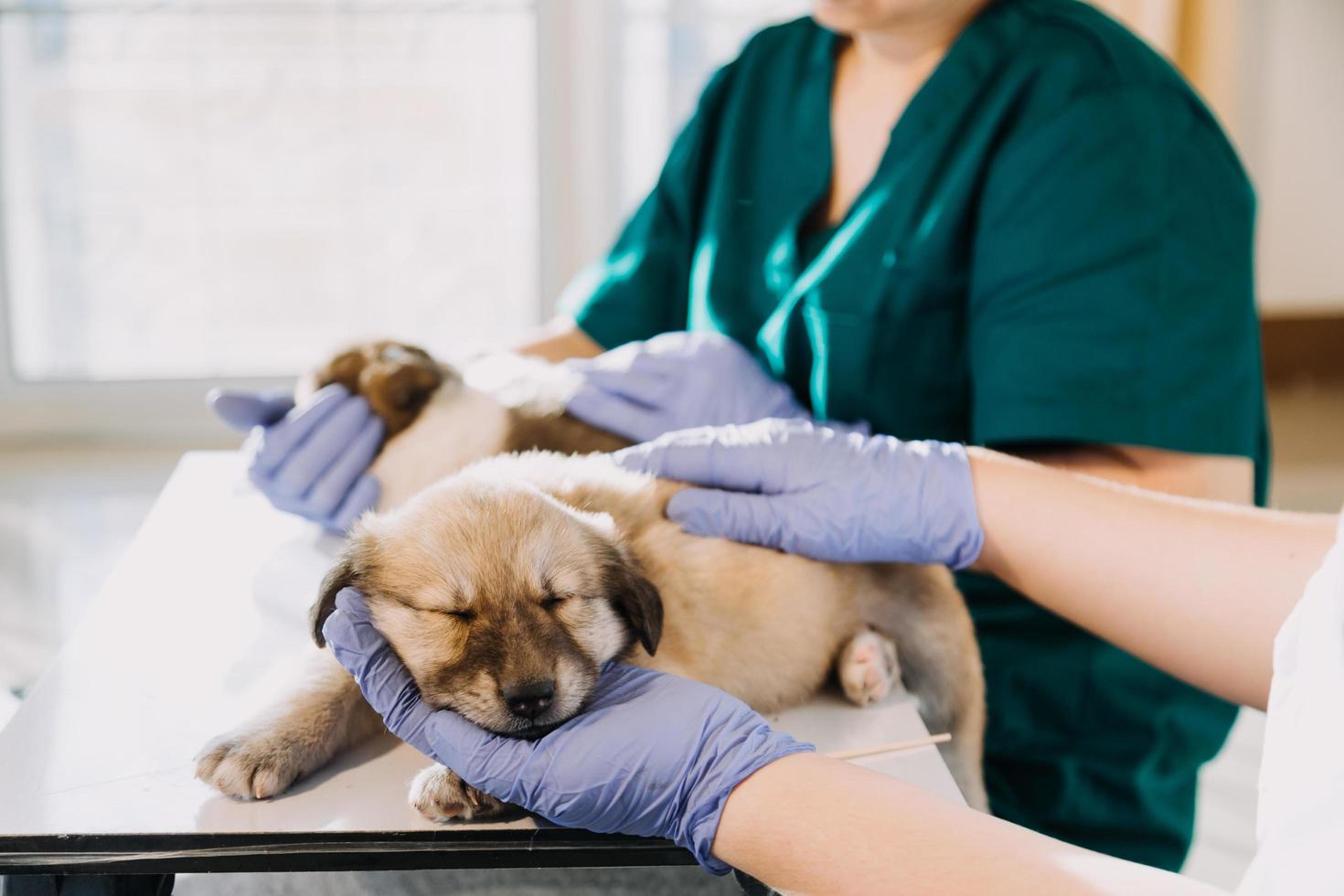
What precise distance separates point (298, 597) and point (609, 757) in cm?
57

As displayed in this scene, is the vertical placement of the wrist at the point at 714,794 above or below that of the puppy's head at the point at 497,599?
below

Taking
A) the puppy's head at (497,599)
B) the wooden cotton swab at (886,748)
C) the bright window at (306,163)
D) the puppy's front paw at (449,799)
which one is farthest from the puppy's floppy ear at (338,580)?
the bright window at (306,163)

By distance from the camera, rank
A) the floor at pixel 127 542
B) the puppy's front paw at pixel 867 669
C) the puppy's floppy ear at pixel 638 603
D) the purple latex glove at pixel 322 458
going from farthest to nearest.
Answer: the purple latex glove at pixel 322 458 < the floor at pixel 127 542 < the puppy's front paw at pixel 867 669 < the puppy's floppy ear at pixel 638 603

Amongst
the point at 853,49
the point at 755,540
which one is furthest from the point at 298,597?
the point at 853,49

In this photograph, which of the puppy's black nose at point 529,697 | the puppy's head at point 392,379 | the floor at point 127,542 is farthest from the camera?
the puppy's head at point 392,379

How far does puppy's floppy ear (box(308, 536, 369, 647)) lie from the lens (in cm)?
98

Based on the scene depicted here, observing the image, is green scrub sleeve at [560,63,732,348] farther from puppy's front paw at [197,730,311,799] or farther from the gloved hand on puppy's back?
puppy's front paw at [197,730,311,799]

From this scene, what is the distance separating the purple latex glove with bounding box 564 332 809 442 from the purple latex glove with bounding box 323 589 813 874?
25.1 inches

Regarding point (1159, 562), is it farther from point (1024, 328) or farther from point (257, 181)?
point (257, 181)

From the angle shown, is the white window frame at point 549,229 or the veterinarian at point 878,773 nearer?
the veterinarian at point 878,773

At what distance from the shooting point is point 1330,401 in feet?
15.6

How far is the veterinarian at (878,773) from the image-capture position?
72cm

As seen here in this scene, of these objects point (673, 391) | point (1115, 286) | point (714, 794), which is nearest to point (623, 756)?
point (714, 794)

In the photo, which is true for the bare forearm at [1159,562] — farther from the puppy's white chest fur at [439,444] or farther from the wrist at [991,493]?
the puppy's white chest fur at [439,444]
